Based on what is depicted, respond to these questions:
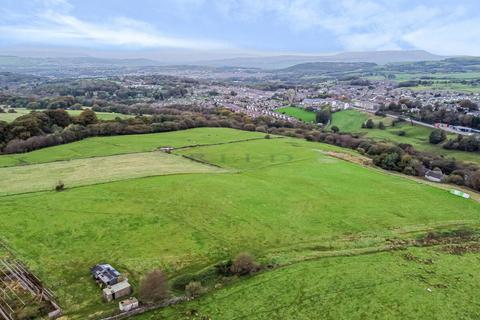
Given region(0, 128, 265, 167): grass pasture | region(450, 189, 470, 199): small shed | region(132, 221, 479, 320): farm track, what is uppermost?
region(132, 221, 479, 320): farm track

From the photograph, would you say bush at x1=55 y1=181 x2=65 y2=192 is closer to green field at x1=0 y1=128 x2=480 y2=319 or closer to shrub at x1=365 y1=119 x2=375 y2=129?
green field at x1=0 y1=128 x2=480 y2=319

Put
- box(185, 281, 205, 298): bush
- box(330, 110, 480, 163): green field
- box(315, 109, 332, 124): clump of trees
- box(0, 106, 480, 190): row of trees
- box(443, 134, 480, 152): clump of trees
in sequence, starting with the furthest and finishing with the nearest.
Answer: box(315, 109, 332, 124): clump of trees → box(330, 110, 480, 163): green field → box(443, 134, 480, 152): clump of trees → box(0, 106, 480, 190): row of trees → box(185, 281, 205, 298): bush

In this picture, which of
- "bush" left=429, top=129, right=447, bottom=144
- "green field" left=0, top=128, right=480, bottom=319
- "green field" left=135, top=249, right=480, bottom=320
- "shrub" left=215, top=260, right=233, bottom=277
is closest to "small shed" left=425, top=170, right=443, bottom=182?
"green field" left=0, top=128, right=480, bottom=319

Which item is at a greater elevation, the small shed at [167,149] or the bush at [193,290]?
the bush at [193,290]

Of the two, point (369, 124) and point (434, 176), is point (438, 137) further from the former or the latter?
point (434, 176)

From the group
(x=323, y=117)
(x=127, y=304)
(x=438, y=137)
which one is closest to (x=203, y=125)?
(x=323, y=117)

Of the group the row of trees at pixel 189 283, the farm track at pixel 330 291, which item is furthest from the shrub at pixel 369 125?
the row of trees at pixel 189 283

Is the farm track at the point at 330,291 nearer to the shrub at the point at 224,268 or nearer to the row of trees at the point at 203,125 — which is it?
the shrub at the point at 224,268
